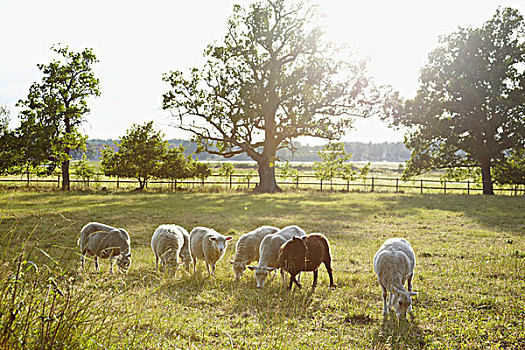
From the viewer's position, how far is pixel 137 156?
3111 centimetres

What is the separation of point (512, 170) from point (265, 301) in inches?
1259

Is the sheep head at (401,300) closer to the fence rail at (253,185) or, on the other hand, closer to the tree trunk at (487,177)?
the fence rail at (253,185)

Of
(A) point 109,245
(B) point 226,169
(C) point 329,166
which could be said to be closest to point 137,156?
(B) point 226,169

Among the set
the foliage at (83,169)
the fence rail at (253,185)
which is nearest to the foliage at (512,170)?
the fence rail at (253,185)

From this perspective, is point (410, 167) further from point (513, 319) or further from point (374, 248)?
point (513, 319)

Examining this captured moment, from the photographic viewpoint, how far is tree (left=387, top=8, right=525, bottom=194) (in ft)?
99.8

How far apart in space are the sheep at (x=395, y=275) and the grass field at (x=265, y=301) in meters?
0.25

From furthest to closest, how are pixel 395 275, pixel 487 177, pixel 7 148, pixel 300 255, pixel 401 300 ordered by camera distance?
1. pixel 487 177
2. pixel 7 148
3. pixel 300 255
4. pixel 395 275
5. pixel 401 300

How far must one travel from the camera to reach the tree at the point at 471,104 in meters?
30.4

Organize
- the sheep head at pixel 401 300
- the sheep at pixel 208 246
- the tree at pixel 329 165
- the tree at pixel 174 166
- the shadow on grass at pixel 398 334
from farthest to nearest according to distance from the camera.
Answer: the tree at pixel 329 165 → the tree at pixel 174 166 → the sheep at pixel 208 246 → the sheep head at pixel 401 300 → the shadow on grass at pixel 398 334

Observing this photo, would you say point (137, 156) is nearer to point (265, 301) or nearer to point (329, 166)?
point (329, 166)

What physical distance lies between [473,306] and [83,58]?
3045 cm

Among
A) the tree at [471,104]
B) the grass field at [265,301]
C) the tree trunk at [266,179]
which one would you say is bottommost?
the grass field at [265,301]

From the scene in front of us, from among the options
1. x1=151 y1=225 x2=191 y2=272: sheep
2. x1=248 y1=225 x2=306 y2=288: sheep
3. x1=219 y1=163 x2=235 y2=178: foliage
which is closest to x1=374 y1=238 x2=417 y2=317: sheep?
x1=248 y1=225 x2=306 y2=288: sheep
